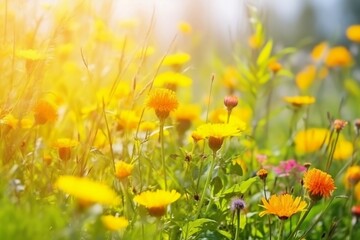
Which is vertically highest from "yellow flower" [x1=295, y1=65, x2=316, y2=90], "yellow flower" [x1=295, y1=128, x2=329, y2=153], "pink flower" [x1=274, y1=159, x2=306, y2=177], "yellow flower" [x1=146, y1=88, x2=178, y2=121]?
"yellow flower" [x1=146, y1=88, x2=178, y2=121]

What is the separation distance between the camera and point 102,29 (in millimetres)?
1984

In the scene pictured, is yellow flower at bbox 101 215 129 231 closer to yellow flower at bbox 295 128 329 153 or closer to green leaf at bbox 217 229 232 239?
green leaf at bbox 217 229 232 239

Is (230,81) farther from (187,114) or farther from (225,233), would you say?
(225,233)

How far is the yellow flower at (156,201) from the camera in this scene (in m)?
1.12

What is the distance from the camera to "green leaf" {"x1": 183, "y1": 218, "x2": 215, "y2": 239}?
4.16 ft

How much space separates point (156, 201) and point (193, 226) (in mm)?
180

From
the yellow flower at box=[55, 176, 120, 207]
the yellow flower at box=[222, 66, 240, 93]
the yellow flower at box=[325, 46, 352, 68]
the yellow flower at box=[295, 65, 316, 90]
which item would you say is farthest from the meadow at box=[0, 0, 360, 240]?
the yellow flower at box=[325, 46, 352, 68]

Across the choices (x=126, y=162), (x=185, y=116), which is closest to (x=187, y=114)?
(x=185, y=116)

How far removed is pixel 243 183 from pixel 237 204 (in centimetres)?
10

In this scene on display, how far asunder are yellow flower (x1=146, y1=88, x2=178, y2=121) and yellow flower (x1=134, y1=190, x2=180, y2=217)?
8.9 inches

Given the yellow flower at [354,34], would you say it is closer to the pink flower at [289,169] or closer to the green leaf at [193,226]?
the pink flower at [289,169]

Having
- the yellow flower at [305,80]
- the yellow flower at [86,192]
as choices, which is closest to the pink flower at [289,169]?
the yellow flower at [86,192]

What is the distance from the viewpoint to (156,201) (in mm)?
1133

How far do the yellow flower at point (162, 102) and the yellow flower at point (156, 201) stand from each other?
225 mm
